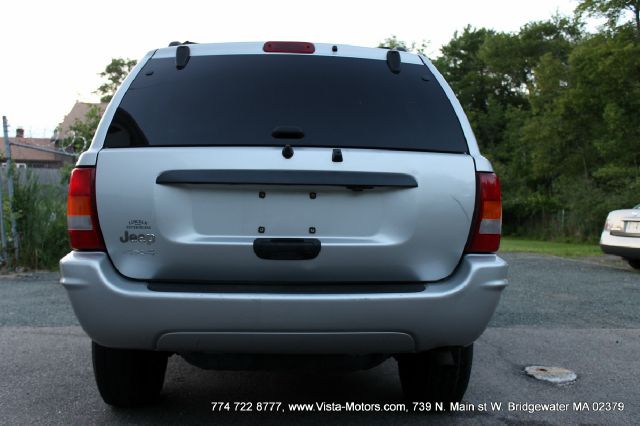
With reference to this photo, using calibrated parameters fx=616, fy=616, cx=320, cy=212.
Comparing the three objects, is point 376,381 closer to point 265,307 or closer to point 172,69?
point 265,307

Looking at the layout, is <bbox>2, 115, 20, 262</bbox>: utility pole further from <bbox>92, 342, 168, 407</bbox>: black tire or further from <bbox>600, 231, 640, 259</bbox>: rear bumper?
<bbox>600, 231, 640, 259</bbox>: rear bumper

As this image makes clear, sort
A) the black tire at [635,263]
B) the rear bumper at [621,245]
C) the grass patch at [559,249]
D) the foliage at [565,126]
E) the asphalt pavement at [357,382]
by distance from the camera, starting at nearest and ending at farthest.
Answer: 1. the asphalt pavement at [357,382]
2. the rear bumper at [621,245]
3. the black tire at [635,263]
4. the grass patch at [559,249]
5. the foliage at [565,126]

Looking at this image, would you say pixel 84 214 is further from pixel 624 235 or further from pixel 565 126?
pixel 565 126

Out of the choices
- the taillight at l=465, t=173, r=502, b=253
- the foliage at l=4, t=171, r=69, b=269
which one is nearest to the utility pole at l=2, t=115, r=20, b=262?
the foliage at l=4, t=171, r=69, b=269

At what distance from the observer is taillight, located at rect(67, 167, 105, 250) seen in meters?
2.75

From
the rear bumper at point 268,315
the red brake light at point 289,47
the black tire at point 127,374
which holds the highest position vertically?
the red brake light at point 289,47

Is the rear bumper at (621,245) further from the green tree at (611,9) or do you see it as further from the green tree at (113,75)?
the green tree at (113,75)

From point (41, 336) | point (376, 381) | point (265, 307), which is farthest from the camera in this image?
point (41, 336)

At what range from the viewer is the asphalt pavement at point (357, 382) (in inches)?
135

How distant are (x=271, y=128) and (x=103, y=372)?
1.56 meters

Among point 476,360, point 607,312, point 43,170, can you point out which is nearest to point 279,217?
point 476,360

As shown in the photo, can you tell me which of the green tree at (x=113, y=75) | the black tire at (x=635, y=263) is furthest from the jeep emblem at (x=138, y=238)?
the green tree at (x=113, y=75)

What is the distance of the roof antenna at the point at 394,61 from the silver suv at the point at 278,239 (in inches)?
17.8

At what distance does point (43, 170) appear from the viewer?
35.5ft
